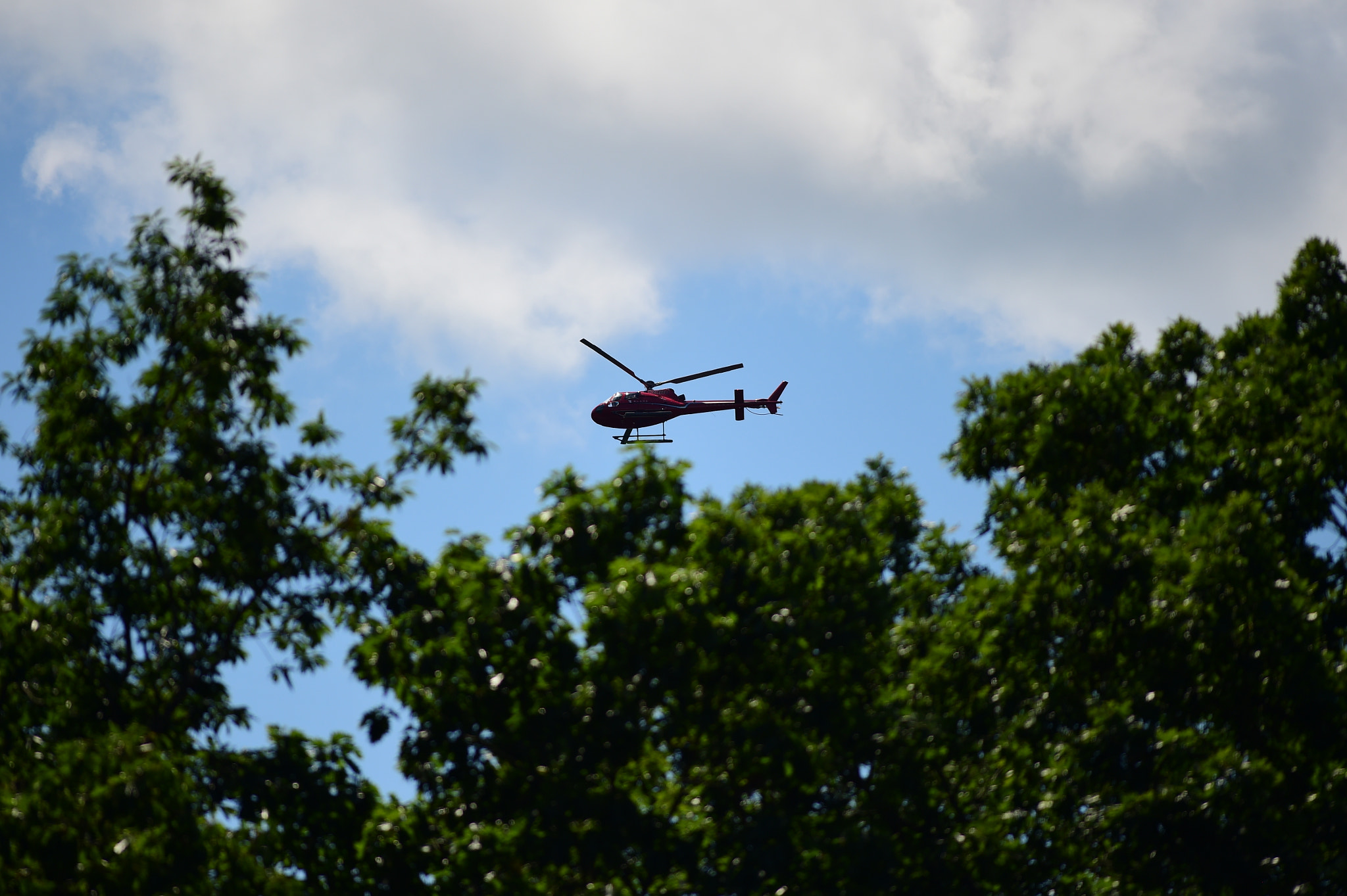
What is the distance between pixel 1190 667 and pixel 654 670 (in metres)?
8.40

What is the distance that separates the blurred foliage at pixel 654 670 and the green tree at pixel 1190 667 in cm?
6

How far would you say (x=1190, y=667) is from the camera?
19609 mm

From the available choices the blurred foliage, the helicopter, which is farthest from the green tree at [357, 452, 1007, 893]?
the helicopter

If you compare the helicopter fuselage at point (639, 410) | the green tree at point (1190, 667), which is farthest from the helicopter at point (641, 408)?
the green tree at point (1190, 667)

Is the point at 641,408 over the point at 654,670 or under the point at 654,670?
over

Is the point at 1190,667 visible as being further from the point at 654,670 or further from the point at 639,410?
the point at 639,410

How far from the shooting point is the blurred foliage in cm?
1775

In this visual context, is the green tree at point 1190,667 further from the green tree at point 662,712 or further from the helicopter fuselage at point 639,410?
the helicopter fuselage at point 639,410

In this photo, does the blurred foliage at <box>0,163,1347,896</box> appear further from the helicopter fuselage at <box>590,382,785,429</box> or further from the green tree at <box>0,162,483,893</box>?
the helicopter fuselage at <box>590,382,785,429</box>

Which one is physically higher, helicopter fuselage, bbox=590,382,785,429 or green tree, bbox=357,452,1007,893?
helicopter fuselage, bbox=590,382,785,429

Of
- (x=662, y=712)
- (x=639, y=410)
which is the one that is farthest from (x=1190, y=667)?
(x=639, y=410)

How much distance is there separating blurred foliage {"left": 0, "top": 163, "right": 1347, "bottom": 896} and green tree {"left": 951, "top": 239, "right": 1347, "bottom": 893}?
0.19ft

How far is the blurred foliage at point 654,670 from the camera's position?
17750mm

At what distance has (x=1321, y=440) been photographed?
21.8 metres
